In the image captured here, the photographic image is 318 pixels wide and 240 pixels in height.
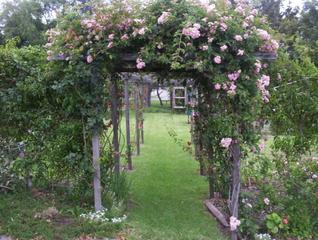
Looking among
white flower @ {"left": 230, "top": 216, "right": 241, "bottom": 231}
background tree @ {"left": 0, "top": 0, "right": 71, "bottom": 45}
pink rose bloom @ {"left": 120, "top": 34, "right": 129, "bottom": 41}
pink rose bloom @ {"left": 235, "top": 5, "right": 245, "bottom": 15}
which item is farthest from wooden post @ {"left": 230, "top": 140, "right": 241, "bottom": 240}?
background tree @ {"left": 0, "top": 0, "right": 71, "bottom": 45}

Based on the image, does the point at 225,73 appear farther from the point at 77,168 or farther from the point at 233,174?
the point at 77,168

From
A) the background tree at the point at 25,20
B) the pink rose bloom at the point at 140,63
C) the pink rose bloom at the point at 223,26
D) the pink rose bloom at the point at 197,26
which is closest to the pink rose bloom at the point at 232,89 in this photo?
the pink rose bloom at the point at 223,26

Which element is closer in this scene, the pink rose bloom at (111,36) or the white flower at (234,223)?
the pink rose bloom at (111,36)

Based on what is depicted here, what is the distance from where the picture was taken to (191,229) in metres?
4.41

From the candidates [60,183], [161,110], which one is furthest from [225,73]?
[161,110]

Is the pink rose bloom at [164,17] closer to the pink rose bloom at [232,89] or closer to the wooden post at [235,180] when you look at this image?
the pink rose bloom at [232,89]

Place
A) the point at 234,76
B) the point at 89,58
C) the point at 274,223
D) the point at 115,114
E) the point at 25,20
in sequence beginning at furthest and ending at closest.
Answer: the point at 25,20 < the point at 115,114 < the point at 274,223 < the point at 89,58 < the point at 234,76

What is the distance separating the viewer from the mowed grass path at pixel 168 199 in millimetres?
4284

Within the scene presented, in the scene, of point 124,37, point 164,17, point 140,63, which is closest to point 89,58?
point 124,37

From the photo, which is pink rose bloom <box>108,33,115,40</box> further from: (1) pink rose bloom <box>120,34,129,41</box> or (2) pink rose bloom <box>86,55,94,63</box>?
(2) pink rose bloom <box>86,55,94,63</box>

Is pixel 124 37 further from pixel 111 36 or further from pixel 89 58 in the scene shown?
pixel 89 58

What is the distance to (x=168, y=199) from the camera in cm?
562

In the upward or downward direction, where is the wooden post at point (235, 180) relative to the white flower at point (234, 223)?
upward

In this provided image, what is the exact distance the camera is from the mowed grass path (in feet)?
14.1
